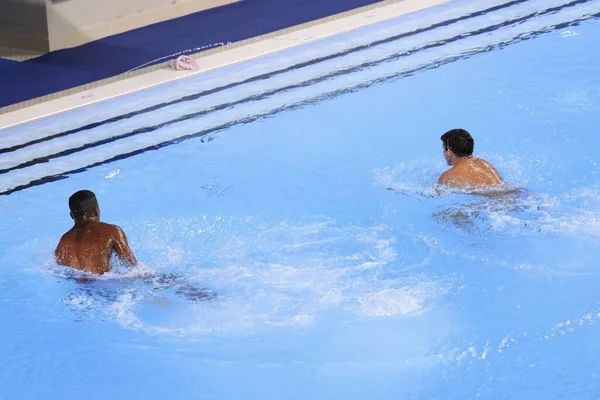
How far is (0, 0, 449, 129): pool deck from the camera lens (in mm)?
6895

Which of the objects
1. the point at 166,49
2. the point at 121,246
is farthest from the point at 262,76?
the point at 121,246

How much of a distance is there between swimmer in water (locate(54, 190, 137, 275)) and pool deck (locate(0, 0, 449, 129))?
79.1 inches

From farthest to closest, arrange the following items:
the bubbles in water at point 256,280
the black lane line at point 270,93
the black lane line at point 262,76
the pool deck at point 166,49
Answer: the pool deck at point 166,49, the black lane line at point 262,76, the black lane line at point 270,93, the bubbles in water at point 256,280

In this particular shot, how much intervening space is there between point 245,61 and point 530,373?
366 cm

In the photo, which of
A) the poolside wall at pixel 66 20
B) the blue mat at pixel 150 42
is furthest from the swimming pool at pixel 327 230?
the poolside wall at pixel 66 20

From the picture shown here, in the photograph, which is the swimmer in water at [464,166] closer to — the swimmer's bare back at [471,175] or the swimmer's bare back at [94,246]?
the swimmer's bare back at [471,175]

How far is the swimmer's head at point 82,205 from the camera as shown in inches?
184

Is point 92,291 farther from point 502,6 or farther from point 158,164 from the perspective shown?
point 502,6

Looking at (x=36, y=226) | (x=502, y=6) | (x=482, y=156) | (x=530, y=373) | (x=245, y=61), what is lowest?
(x=530, y=373)

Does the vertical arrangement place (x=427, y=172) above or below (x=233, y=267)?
above

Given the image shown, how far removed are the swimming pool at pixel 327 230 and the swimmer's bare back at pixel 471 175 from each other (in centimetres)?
11

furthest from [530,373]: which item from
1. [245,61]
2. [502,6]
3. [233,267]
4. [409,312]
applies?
[502,6]

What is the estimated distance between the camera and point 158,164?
6.22m

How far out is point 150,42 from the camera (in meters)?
7.73
